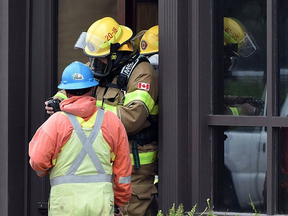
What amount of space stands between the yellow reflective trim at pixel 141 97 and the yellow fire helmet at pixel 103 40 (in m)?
0.39

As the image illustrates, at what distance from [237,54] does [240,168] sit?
2.74ft

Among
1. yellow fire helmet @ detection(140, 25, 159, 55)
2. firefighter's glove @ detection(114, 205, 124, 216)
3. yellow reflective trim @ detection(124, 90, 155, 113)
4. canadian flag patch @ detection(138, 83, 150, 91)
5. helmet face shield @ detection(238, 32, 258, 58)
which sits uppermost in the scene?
yellow fire helmet @ detection(140, 25, 159, 55)

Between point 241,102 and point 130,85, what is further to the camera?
point 130,85

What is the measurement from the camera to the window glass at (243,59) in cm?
519

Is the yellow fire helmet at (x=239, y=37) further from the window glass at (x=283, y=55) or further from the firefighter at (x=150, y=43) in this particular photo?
the firefighter at (x=150, y=43)

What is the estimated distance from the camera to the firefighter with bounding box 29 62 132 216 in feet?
15.6

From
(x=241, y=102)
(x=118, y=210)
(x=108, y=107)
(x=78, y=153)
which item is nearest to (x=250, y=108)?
(x=241, y=102)

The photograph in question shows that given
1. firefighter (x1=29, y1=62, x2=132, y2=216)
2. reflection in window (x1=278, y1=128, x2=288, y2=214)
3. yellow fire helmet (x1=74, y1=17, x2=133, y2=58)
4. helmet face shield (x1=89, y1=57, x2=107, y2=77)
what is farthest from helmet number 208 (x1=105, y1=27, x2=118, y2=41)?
reflection in window (x1=278, y1=128, x2=288, y2=214)

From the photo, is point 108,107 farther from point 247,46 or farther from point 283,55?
point 283,55

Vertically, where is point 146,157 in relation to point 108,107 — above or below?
below

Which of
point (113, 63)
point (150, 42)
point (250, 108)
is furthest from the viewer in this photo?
point (150, 42)

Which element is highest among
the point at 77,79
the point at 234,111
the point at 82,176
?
the point at 77,79

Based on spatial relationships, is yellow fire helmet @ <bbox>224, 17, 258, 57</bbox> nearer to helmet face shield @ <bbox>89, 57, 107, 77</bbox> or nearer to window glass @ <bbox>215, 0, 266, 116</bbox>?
window glass @ <bbox>215, 0, 266, 116</bbox>

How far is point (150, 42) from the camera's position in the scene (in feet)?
19.6
